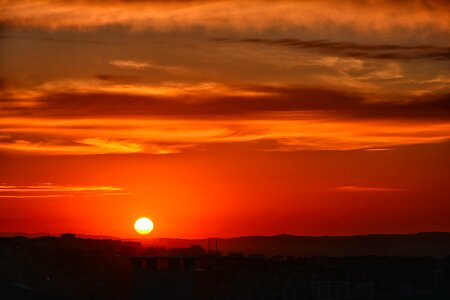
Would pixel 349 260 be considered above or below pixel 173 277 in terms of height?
above

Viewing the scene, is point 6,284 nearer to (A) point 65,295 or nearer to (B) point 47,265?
(A) point 65,295

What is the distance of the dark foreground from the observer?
9825 centimetres

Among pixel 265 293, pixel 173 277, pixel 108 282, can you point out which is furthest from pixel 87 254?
pixel 173 277

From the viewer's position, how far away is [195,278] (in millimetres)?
108562

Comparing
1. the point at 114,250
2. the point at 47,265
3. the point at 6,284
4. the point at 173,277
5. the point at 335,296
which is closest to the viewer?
the point at 173,277

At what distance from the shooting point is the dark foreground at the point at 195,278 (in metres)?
98.2

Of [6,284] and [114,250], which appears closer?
[6,284]

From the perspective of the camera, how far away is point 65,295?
11162 cm

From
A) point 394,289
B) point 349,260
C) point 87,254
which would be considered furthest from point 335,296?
point 349,260

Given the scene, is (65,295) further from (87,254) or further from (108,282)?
(87,254)

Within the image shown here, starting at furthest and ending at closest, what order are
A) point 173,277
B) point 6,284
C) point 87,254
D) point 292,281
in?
point 87,254, point 292,281, point 6,284, point 173,277

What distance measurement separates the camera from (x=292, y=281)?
A: 125562 millimetres

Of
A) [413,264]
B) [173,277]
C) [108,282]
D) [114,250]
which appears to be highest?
[114,250]

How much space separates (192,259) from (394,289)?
3059 centimetres
